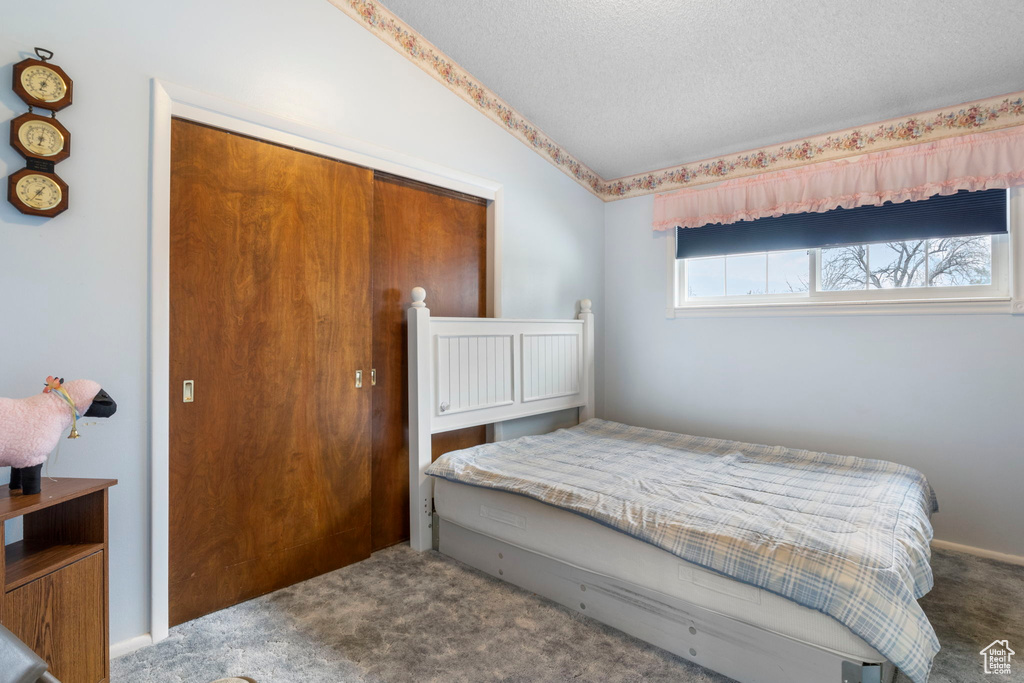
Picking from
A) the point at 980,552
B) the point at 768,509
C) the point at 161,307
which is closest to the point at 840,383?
the point at 980,552

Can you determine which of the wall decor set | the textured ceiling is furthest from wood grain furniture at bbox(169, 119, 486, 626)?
the textured ceiling

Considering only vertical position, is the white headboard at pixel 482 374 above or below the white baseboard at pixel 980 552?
above

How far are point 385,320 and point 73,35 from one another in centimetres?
152

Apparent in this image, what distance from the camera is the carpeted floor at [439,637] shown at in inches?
63.3

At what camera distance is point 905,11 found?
2.02m

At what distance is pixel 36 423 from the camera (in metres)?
1.34

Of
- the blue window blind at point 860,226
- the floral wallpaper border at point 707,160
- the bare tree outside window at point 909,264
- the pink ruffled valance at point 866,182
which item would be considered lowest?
the bare tree outside window at point 909,264

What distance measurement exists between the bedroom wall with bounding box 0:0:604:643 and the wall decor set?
43 mm

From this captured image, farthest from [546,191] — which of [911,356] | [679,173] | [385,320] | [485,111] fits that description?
[911,356]

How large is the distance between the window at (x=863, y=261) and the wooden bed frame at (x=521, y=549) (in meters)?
0.89

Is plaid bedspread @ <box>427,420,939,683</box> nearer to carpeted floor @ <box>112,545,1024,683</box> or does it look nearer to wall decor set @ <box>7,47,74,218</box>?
carpeted floor @ <box>112,545,1024,683</box>

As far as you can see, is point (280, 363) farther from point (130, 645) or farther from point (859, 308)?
point (859, 308)

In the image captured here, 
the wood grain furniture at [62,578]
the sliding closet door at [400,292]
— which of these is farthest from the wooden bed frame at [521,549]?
the wood grain furniture at [62,578]

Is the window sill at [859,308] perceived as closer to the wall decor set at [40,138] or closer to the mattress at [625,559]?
the mattress at [625,559]
